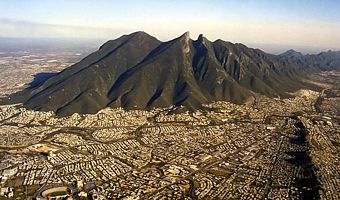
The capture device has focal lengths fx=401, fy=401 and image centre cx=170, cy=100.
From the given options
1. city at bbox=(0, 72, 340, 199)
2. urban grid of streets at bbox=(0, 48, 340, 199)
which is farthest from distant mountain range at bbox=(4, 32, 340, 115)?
city at bbox=(0, 72, 340, 199)

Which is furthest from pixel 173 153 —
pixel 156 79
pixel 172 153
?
pixel 156 79

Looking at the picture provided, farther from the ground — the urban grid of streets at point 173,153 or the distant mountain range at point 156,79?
the distant mountain range at point 156,79

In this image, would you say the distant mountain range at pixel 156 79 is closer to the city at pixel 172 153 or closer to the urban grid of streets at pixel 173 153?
the urban grid of streets at pixel 173 153

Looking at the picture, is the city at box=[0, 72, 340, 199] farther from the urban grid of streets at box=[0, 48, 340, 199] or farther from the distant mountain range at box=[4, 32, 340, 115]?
the distant mountain range at box=[4, 32, 340, 115]

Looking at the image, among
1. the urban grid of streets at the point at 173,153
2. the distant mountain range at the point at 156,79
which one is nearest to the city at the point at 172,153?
the urban grid of streets at the point at 173,153

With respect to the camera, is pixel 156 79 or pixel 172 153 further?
pixel 156 79

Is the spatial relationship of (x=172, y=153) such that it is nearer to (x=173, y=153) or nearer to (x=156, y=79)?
(x=173, y=153)

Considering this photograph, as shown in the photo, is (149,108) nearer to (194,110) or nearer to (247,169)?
(194,110)
